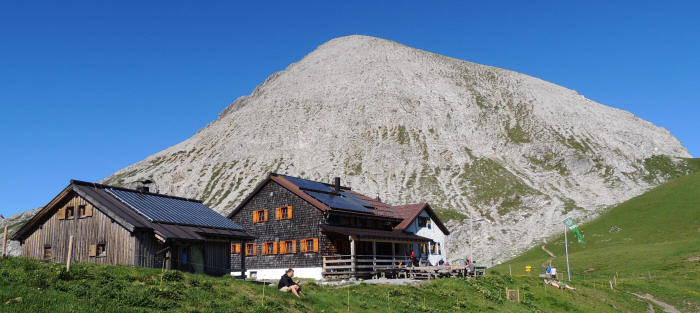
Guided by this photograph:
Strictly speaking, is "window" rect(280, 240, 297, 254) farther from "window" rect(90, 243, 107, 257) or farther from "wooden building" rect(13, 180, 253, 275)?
"window" rect(90, 243, 107, 257)

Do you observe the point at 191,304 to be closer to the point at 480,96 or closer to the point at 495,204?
the point at 495,204

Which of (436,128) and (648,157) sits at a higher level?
(436,128)

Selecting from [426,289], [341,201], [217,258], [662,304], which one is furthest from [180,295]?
[662,304]

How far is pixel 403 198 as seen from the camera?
11656 centimetres

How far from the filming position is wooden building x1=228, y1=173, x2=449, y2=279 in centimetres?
4834

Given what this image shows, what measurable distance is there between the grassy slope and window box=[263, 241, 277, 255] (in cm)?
2889

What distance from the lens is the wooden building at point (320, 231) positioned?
48344 millimetres

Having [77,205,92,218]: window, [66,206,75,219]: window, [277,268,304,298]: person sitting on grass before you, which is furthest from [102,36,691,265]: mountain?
[277,268,304,298]: person sitting on grass

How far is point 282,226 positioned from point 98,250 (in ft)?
67.0

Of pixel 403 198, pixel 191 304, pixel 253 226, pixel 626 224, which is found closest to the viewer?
pixel 191 304

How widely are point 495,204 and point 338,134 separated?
5605 cm

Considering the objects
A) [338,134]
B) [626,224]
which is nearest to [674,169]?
[626,224]

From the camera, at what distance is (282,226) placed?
5244 cm

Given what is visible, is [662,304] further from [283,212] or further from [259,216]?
[259,216]
